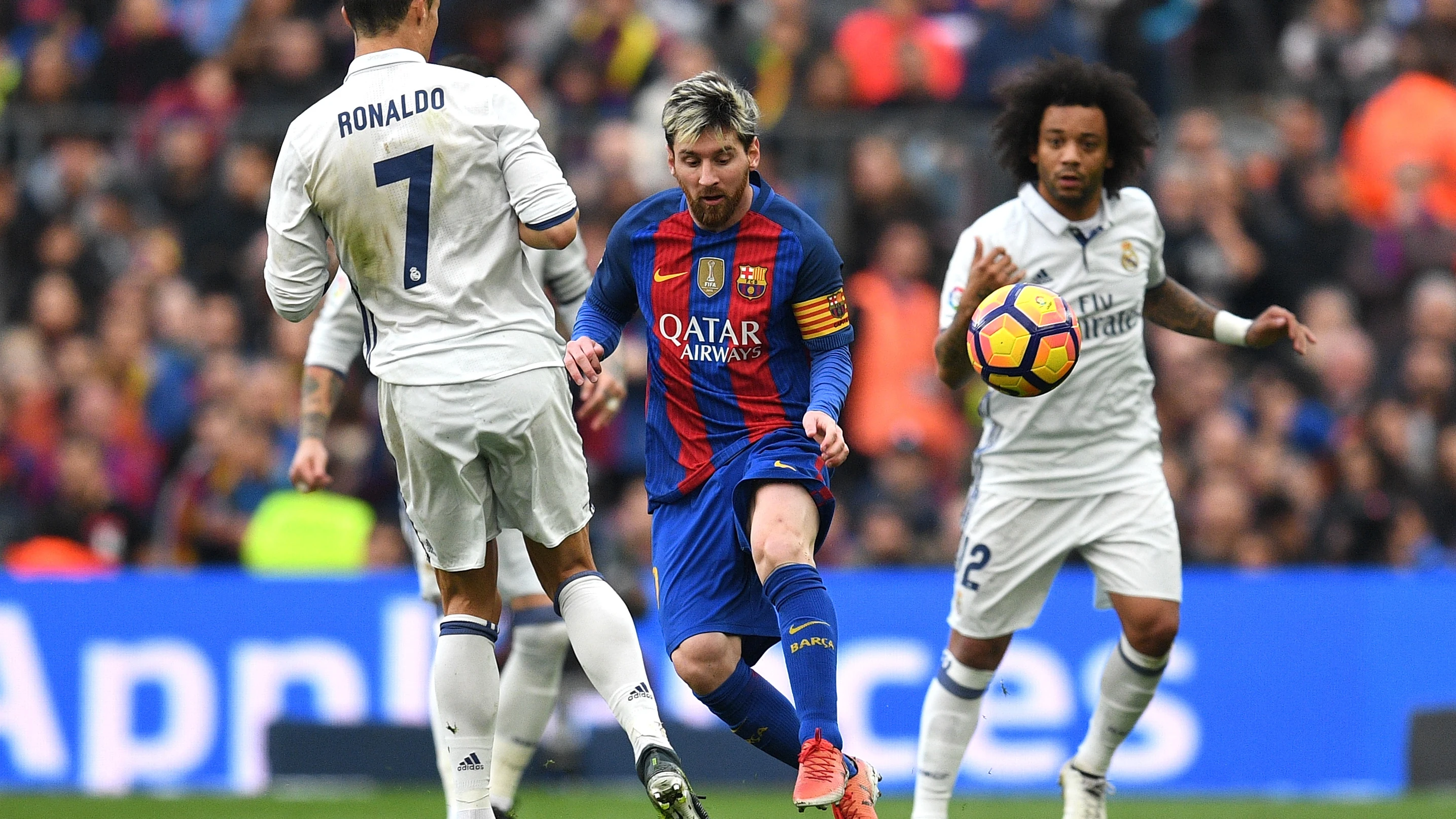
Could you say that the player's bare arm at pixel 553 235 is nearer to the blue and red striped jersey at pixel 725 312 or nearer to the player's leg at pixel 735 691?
the blue and red striped jersey at pixel 725 312

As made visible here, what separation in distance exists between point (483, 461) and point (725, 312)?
0.92m

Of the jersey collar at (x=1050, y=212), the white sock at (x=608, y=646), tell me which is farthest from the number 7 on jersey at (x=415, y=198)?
the jersey collar at (x=1050, y=212)

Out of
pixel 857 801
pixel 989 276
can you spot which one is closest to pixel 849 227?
pixel 989 276

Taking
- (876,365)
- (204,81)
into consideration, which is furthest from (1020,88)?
(204,81)

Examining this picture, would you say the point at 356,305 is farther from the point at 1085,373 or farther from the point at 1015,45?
the point at 1015,45

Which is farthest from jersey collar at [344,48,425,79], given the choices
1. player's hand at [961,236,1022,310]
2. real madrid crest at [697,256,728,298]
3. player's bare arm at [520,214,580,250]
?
player's hand at [961,236,1022,310]

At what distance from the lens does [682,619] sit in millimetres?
6371

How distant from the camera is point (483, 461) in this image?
20.4ft

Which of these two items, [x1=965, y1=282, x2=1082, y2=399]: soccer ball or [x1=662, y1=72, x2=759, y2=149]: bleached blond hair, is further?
[x1=965, y1=282, x2=1082, y2=399]: soccer ball

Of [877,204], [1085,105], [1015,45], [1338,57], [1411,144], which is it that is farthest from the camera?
[1338,57]

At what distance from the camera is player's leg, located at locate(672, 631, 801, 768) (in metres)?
6.27

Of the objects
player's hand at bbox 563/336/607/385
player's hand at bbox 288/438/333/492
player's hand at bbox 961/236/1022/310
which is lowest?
player's hand at bbox 288/438/333/492

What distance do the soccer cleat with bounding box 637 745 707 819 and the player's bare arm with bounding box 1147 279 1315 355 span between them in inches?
113

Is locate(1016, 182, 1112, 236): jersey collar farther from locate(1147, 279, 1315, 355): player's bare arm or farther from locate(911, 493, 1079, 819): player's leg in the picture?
locate(911, 493, 1079, 819): player's leg
